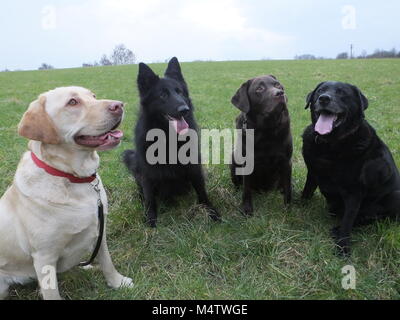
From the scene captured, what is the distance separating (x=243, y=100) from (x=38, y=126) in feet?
6.60

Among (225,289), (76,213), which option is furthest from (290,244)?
(76,213)

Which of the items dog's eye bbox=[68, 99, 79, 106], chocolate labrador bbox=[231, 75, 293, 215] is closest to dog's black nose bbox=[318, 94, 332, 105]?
chocolate labrador bbox=[231, 75, 293, 215]

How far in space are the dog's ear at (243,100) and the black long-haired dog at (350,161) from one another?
0.65m

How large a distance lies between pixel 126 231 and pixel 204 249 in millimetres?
835

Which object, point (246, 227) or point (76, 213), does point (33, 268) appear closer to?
point (76, 213)

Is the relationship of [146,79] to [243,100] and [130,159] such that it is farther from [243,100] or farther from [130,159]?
[130,159]

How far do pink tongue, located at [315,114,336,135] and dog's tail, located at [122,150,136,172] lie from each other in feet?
6.39

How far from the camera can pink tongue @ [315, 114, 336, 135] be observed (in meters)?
3.10

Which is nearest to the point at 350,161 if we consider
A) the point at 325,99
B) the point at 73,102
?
the point at 325,99

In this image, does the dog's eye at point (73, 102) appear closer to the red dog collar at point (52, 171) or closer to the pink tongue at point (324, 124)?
the red dog collar at point (52, 171)

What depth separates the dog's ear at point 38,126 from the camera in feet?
7.42

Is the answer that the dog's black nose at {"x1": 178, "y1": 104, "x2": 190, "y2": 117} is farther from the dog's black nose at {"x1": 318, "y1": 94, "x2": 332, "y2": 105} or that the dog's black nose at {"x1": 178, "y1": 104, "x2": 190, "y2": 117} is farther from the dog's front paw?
the dog's front paw

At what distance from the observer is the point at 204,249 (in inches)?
123

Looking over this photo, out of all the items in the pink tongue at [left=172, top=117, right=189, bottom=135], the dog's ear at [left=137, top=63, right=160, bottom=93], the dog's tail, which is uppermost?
the dog's ear at [left=137, top=63, right=160, bottom=93]
